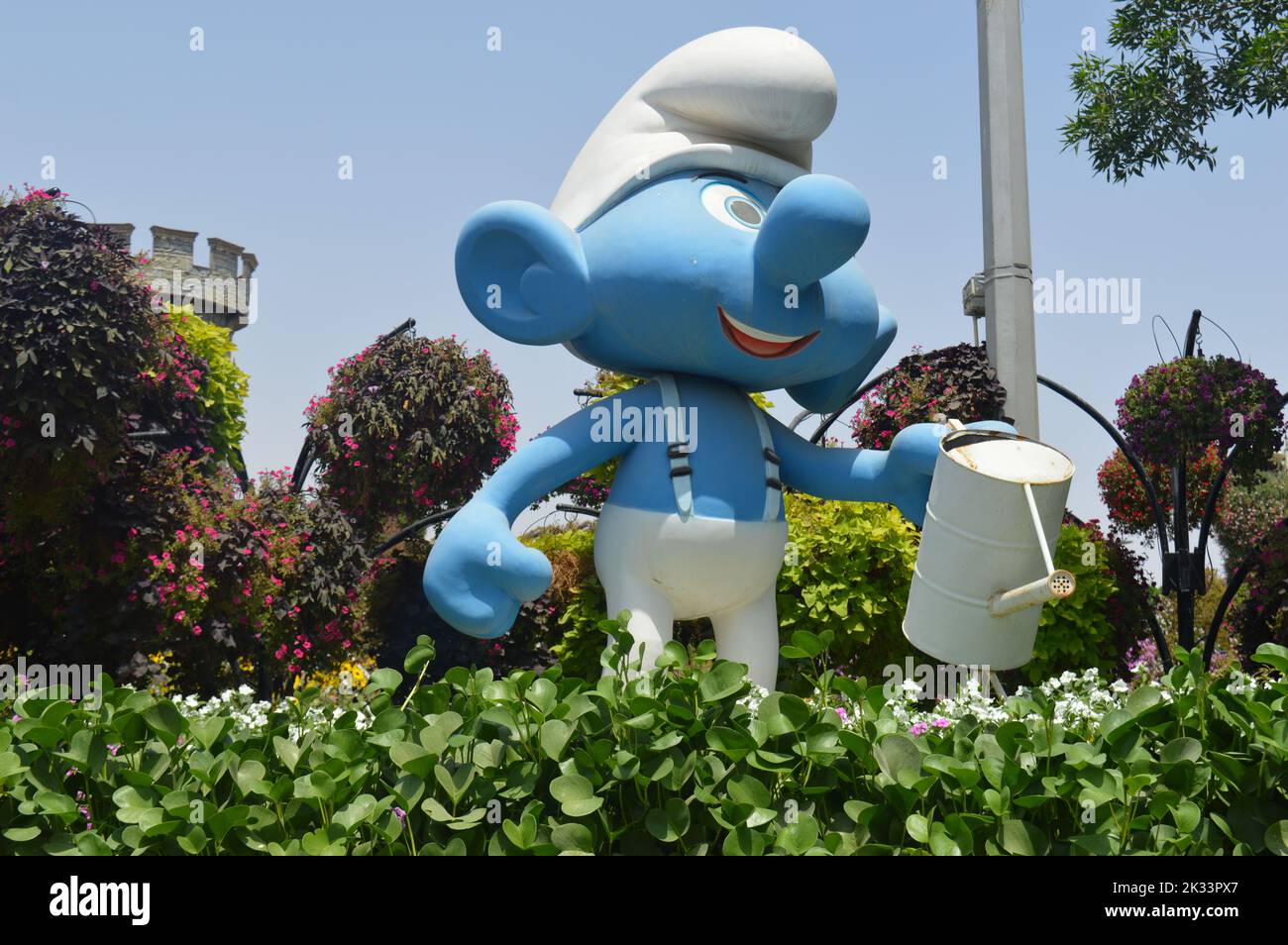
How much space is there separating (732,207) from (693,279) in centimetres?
41

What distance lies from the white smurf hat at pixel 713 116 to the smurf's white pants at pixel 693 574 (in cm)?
130

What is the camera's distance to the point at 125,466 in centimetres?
714

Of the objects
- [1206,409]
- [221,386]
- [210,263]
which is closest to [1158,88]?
[1206,409]

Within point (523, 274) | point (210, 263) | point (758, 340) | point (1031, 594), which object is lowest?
point (1031, 594)

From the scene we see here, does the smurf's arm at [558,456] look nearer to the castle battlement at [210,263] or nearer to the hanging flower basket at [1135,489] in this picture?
the hanging flower basket at [1135,489]

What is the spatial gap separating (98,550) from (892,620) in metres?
4.43

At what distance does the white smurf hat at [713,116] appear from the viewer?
4.94 meters

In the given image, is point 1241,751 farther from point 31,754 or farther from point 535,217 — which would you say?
point 535,217

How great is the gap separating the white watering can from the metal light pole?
174 cm

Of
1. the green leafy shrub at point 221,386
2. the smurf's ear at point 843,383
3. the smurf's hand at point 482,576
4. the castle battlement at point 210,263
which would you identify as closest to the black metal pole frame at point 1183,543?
the smurf's ear at point 843,383

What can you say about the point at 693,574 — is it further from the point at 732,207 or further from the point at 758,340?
the point at 732,207

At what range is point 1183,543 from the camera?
8.27 meters
